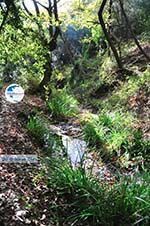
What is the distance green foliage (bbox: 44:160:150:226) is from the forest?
1 cm

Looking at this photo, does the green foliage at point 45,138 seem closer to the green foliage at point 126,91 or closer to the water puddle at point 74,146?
the water puddle at point 74,146

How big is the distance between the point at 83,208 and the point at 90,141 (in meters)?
3.64

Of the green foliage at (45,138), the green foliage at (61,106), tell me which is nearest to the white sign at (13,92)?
the green foliage at (45,138)

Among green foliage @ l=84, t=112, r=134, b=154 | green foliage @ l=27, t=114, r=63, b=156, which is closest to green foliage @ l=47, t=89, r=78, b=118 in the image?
green foliage @ l=84, t=112, r=134, b=154

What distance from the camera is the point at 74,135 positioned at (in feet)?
28.3

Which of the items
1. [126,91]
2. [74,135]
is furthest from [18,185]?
[126,91]

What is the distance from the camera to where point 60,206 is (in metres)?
4.55

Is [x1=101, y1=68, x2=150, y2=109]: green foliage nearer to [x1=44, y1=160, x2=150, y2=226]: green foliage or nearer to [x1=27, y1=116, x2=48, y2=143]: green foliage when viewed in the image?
[x1=27, y1=116, x2=48, y2=143]: green foliage

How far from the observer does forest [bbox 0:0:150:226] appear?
4.32m

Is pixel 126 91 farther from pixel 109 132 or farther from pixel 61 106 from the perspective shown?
pixel 109 132

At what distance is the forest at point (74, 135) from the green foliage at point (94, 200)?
0.4 inches

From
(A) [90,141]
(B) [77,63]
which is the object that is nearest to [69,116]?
(A) [90,141]

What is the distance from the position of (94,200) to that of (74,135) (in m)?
4.19

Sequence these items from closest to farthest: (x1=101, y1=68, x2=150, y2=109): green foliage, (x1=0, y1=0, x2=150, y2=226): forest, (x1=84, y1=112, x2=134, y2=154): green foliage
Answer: (x1=0, y1=0, x2=150, y2=226): forest < (x1=84, y1=112, x2=134, y2=154): green foliage < (x1=101, y1=68, x2=150, y2=109): green foliage
